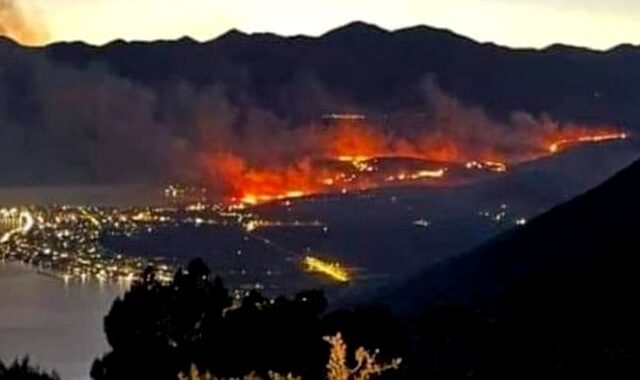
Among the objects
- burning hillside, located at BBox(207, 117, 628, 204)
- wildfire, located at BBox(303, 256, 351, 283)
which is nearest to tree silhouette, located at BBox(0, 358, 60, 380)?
wildfire, located at BBox(303, 256, 351, 283)

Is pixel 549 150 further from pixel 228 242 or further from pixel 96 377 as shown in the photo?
pixel 96 377

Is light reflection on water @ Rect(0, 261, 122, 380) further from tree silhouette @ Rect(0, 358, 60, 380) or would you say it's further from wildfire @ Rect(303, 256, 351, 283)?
tree silhouette @ Rect(0, 358, 60, 380)

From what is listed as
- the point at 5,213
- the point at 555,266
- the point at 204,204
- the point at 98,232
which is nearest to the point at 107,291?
the point at 98,232

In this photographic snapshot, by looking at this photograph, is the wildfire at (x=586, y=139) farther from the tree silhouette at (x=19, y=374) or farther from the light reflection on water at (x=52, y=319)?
the tree silhouette at (x=19, y=374)

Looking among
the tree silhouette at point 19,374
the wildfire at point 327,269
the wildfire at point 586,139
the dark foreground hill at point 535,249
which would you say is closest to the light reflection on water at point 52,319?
the dark foreground hill at point 535,249

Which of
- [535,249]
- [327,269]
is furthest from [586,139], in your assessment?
[535,249]

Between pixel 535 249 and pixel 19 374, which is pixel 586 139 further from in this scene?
pixel 19 374
